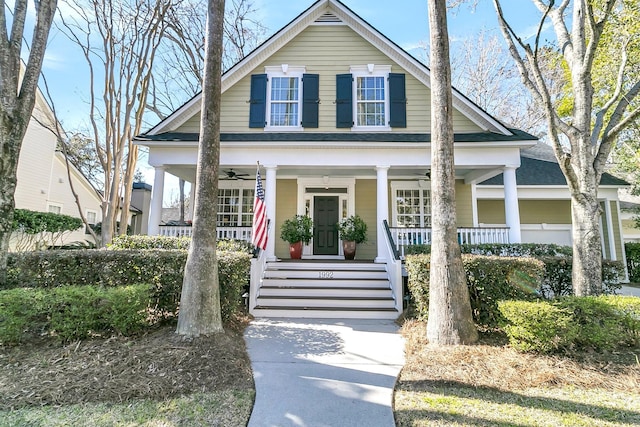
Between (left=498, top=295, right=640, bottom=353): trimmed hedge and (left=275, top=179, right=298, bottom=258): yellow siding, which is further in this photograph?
(left=275, top=179, right=298, bottom=258): yellow siding

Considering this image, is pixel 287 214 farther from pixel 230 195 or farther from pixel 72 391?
pixel 72 391

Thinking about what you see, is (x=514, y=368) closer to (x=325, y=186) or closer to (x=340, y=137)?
(x=340, y=137)

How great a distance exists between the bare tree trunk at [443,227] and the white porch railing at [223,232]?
18.9 feet

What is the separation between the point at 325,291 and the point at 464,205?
6.52 metres

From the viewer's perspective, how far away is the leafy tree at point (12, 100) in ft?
17.4

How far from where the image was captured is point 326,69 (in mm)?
10281

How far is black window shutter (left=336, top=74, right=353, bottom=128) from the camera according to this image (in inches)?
389

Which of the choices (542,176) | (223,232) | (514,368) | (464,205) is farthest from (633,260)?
(223,232)

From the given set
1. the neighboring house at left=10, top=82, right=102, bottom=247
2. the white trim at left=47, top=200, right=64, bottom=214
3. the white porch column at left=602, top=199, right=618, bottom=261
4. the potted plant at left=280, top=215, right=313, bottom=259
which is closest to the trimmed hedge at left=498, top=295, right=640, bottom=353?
the potted plant at left=280, top=215, right=313, bottom=259

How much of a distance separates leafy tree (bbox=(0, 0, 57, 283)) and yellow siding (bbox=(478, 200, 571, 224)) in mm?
13424

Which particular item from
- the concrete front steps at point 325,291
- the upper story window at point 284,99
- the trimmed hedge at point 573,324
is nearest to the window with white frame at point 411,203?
the concrete front steps at point 325,291

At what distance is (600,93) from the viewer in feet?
39.2

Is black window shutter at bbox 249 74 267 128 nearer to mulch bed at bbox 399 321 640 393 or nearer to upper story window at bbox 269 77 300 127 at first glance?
upper story window at bbox 269 77 300 127

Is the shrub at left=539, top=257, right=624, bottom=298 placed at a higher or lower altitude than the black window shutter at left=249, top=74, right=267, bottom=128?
lower
